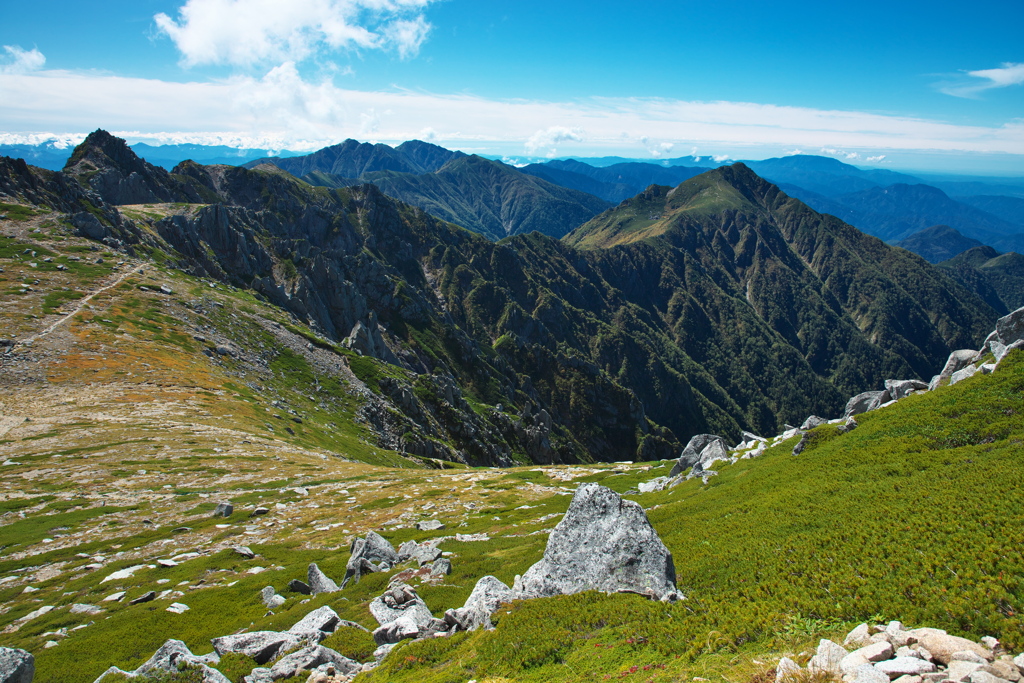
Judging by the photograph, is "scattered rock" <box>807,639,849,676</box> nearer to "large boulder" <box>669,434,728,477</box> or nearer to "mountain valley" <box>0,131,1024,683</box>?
Answer: "mountain valley" <box>0,131,1024,683</box>

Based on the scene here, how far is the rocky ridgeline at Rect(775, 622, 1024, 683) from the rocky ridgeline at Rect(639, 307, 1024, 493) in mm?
19330

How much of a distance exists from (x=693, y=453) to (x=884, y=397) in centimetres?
1467

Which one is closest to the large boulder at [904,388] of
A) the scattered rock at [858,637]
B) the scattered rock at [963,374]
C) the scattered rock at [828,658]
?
the scattered rock at [963,374]

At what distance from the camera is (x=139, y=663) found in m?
15.5

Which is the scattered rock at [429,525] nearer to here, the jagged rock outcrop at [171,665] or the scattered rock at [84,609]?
the scattered rock at [84,609]

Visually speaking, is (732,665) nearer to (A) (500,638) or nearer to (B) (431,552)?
(A) (500,638)

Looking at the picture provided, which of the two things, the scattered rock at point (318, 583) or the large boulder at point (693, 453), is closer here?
the scattered rock at point (318, 583)

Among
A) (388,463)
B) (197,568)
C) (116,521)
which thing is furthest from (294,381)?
(197,568)

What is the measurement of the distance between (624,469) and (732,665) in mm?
40527

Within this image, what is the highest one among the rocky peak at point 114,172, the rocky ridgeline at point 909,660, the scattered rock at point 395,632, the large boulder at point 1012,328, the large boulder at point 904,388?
the rocky peak at point 114,172

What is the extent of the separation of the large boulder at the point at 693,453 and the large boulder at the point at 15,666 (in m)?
37.3

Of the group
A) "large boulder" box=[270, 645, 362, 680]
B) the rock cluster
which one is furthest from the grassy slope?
the rock cluster

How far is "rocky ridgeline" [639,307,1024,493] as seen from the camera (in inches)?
1023

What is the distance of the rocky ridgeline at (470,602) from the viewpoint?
13586 mm
